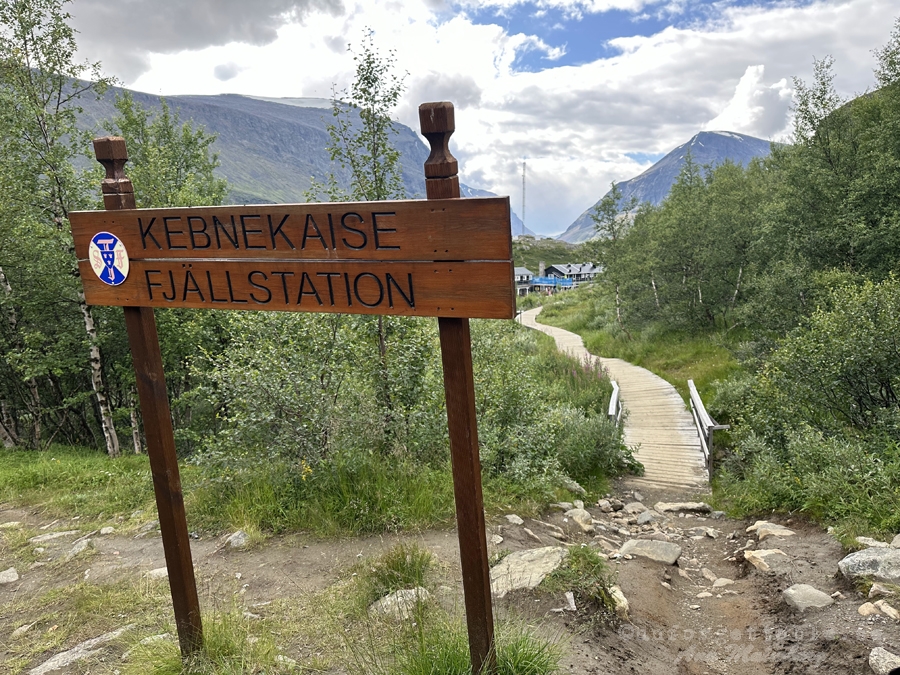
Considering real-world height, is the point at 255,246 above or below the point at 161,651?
above

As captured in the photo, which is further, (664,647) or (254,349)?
(254,349)

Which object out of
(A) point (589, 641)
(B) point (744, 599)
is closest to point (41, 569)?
(A) point (589, 641)

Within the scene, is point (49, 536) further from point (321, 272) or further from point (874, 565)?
point (874, 565)

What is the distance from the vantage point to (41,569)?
5.33 metres

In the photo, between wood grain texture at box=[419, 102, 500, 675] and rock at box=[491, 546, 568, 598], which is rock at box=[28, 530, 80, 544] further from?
wood grain texture at box=[419, 102, 500, 675]

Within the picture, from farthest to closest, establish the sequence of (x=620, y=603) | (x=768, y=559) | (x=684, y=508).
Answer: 1. (x=684, y=508)
2. (x=768, y=559)
3. (x=620, y=603)

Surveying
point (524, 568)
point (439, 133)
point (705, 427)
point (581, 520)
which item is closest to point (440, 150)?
point (439, 133)

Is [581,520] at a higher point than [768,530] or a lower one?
lower

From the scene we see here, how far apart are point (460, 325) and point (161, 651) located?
2790mm

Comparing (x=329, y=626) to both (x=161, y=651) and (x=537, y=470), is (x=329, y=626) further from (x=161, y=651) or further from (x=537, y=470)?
(x=537, y=470)

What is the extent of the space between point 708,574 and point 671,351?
18328mm

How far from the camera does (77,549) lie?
18.5 ft

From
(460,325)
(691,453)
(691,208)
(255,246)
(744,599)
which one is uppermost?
(691,208)

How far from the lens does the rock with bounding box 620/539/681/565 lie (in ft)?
18.1
